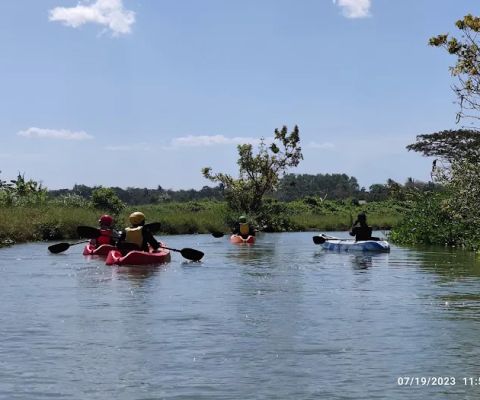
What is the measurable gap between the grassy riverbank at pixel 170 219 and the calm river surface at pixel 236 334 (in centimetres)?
1451

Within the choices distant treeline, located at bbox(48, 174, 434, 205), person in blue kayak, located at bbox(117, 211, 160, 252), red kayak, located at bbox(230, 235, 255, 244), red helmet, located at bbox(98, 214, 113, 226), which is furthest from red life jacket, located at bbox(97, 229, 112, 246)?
distant treeline, located at bbox(48, 174, 434, 205)

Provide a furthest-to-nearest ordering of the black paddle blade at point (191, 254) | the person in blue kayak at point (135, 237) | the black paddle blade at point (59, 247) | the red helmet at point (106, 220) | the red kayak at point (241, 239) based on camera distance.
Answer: the red kayak at point (241, 239), the black paddle blade at point (59, 247), the red helmet at point (106, 220), the black paddle blade at point (191, 254), the person in blue kayak at point (135, 237)

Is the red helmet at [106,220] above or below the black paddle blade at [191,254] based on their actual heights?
above

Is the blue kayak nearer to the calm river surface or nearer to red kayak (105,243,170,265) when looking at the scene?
the calm river surface

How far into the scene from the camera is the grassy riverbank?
107ft

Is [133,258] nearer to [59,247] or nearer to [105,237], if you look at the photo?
[105,237]

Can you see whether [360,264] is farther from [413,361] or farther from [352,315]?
[413,361]

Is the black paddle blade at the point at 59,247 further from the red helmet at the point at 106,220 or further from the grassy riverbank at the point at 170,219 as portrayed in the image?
the grassy riverbank at the point at 170,219
